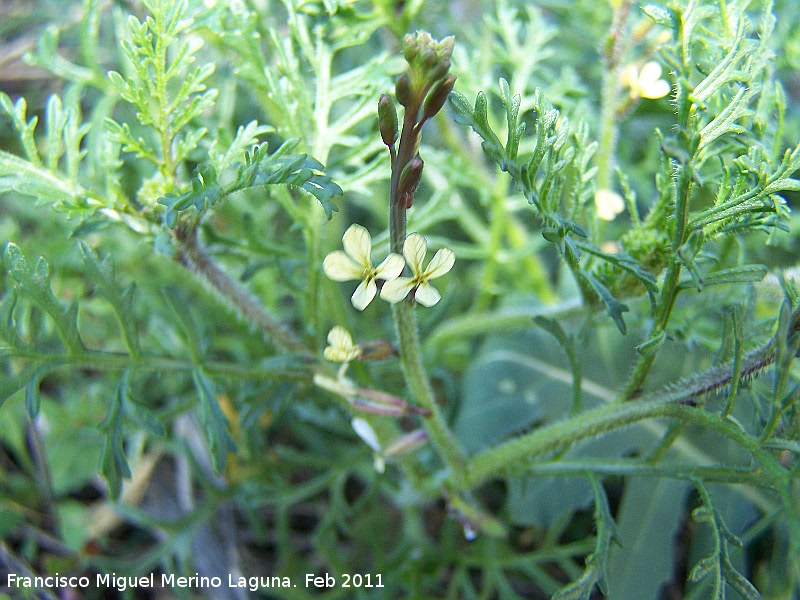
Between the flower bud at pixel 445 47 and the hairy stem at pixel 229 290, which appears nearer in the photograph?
the flower bud at pixel 445 47

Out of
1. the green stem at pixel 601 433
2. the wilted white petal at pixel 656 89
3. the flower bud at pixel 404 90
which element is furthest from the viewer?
the wilted white petal at pixel 656 89

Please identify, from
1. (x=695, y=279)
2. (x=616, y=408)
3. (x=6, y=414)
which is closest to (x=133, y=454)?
(x=6, y=414)

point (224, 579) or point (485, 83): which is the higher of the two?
point (485, 83)

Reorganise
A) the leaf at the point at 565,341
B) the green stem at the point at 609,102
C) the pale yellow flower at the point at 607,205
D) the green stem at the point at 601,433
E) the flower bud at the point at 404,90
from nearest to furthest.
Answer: the flower bud at the point at 404,90 < the green stem at the point at 601,433 < the leaf at the point at 565,341 < the pale yellow flower at the point at 607,205 < the green stem at the point at 609,102

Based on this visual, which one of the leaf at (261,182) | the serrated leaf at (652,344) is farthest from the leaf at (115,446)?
the serrated leaf at (652,344)

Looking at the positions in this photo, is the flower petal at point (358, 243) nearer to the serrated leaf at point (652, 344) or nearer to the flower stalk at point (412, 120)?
the flower stalk at point (412, 120)

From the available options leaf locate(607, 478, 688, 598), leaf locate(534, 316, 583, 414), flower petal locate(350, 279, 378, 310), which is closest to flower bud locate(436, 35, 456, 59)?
flower petal locate(350, 279, 378, 310)

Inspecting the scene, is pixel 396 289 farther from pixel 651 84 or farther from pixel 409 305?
pixel 651 84

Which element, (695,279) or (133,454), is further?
(133,454)

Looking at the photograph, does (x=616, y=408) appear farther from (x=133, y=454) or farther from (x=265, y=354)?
(x=133, y=454)
